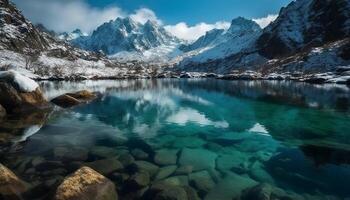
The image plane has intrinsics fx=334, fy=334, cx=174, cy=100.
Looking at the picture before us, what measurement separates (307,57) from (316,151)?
17687cm

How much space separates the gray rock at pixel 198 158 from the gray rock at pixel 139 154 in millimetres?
2682

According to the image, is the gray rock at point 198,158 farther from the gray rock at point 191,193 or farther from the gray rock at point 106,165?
the gray rock at point 106,165

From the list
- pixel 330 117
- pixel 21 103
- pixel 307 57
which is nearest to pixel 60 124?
pixel 21 103

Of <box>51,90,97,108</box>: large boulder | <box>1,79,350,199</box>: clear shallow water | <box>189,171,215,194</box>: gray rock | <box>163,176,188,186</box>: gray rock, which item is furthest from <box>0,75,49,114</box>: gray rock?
<box>189,171,215,194</box>: gray rock

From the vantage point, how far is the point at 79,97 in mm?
63969

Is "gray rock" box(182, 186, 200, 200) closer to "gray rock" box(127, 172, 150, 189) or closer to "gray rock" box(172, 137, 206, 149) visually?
"gray rock" box(127, 172, 150, 189)

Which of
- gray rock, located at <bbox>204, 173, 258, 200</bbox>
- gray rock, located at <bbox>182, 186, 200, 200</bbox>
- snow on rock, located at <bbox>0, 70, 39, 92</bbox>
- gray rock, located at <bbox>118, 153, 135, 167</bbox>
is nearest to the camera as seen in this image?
gray rock, located at <bbox>182, 186, 200, 200</bbox>

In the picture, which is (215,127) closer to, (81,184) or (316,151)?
(316,151)

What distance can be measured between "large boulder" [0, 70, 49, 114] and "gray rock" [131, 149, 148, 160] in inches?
999

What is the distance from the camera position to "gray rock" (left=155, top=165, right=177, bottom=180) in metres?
20.0

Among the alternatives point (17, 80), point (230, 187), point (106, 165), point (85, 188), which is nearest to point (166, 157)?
point (106, 165)

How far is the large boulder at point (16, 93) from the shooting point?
43.0m

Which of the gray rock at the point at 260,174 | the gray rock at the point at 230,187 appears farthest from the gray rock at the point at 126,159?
the gray rock at the point at 260,174

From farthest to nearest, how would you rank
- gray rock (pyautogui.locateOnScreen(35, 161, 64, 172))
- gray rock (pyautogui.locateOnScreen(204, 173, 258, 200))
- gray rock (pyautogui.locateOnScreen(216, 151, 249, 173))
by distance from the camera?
gray rock (pyautogui.locateOnScreen(216, 151, 249, 173)), gray rock (pyautogui.locateOnScreen(35, 161, 64, 172)), gray rock (pyautogui.locateOnScreen(204, 173, 258, 200))
